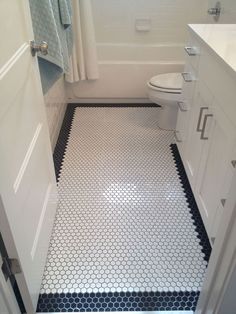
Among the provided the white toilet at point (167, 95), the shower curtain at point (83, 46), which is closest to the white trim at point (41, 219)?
the white toilet at point (167, 95)

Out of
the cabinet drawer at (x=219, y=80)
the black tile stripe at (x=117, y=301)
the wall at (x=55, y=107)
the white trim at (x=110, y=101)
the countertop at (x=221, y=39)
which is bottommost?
the black tile stripe at (x=117, y=301)

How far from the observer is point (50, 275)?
4.38 feet

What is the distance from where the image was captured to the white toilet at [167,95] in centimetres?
219

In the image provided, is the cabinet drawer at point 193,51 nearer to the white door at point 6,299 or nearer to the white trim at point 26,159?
the white trim at point 26,159

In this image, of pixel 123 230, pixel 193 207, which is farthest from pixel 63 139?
pixel 193 207

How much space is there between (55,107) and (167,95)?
0.91m

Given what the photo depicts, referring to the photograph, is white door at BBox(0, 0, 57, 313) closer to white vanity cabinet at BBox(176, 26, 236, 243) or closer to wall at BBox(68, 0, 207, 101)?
white vanity cabinet at BBox(176, 26, 236, 243)

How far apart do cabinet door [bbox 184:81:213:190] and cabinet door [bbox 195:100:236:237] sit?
57mm

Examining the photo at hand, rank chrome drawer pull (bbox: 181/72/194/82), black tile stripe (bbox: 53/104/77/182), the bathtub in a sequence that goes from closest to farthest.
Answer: chrome drawer pull (bbox: 181/72/194/82) < black tile stripe (bbox: 53/104/77/182) < the bathtub

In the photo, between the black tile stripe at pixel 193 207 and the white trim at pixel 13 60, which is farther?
the black tile stripe at pixel 193 207

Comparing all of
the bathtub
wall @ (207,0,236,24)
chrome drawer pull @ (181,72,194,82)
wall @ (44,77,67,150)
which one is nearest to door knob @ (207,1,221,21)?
wall @ (207,0,236,24)

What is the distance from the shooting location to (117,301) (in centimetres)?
124

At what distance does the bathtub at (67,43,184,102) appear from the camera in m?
2.74

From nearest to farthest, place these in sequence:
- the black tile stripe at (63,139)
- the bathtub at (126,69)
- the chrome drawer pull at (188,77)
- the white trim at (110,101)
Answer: the chrome drawer pull at (188,77), the black tile stripe at (63,139), the bathtub at (126,69), the white trim at (110,101)
